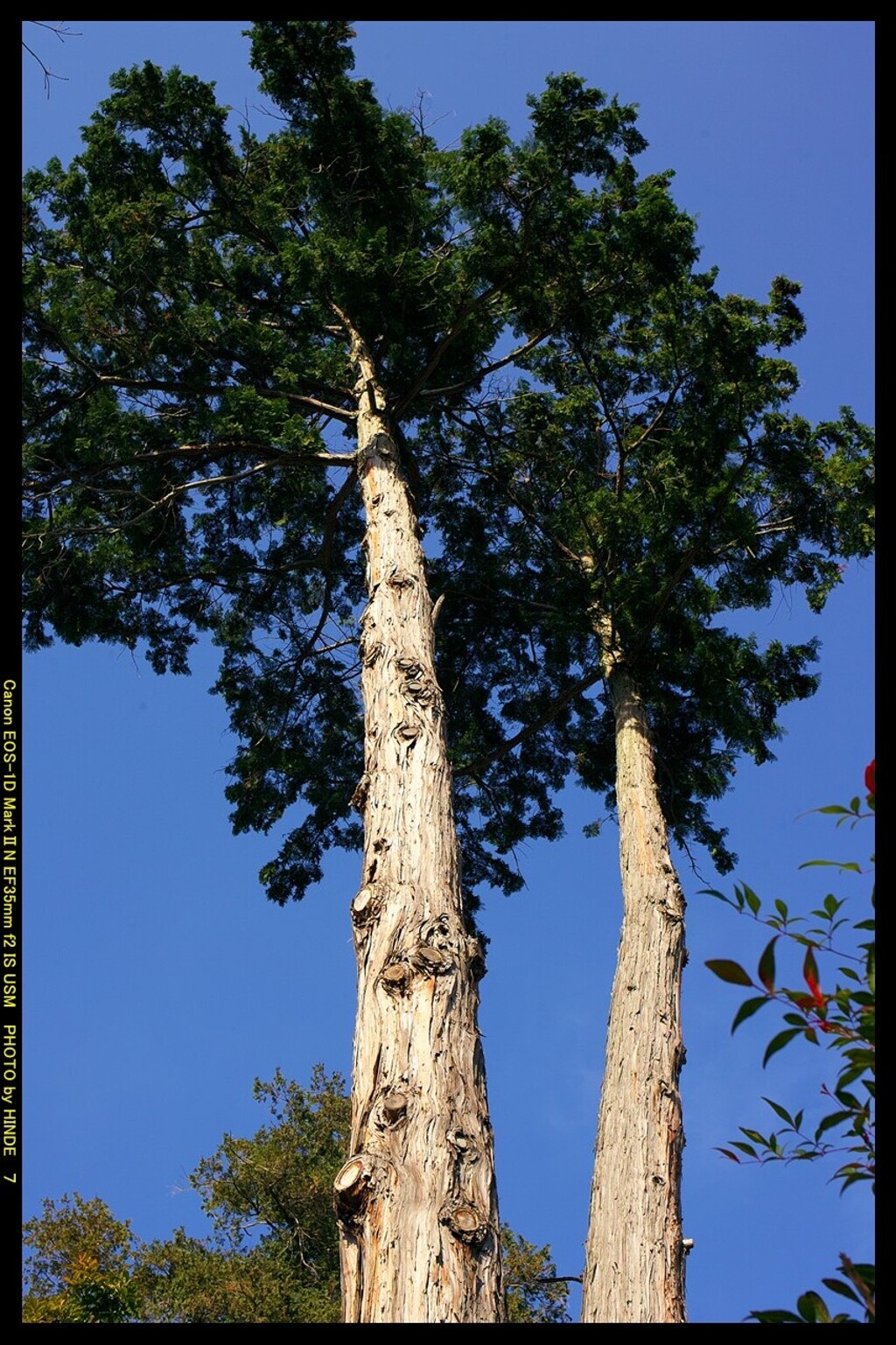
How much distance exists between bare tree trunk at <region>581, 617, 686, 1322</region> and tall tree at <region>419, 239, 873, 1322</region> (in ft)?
0.14

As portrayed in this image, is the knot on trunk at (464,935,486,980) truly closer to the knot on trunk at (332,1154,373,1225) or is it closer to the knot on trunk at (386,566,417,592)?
the knot on trunk at (332,1154,373,1225)

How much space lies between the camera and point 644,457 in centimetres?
1060

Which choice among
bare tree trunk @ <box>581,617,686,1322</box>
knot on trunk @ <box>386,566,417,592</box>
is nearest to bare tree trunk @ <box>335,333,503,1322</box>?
knot on trunk @ <box>386,566,417,592</box>

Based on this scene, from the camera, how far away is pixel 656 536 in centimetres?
954

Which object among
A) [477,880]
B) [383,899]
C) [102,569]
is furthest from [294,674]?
[383,899]

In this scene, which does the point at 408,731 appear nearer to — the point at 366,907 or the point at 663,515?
the point at 366,907

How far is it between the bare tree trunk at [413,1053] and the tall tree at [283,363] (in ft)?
1.28

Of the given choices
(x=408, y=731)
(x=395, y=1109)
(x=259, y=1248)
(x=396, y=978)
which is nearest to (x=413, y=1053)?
(x=395, y=1109)

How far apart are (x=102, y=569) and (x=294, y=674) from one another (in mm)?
2095

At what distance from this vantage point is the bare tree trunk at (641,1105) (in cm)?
555

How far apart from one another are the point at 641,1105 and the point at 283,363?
669 cm

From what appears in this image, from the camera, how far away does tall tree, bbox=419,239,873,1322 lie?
9.16 meters

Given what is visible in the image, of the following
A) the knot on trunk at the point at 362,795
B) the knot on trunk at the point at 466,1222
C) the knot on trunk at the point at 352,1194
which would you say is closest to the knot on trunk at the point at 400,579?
the knot on trunk at the point at 362,795

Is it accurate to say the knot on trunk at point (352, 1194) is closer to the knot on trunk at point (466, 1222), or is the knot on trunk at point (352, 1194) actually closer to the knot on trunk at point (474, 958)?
the knot on trunk at point (466, 1222)
